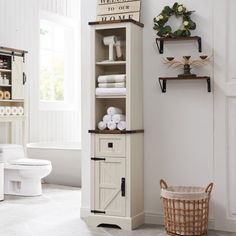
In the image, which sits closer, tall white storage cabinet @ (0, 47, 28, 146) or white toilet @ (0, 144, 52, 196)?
white toilet @ (0, 144, 52, 196)

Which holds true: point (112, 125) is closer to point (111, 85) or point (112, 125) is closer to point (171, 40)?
point (111, 85)

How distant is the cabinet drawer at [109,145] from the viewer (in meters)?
4.09

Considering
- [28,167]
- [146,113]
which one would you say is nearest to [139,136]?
[146,113]

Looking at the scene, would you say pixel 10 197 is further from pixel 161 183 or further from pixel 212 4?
pixel 212 4

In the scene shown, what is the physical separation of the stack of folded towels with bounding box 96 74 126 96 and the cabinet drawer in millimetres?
360

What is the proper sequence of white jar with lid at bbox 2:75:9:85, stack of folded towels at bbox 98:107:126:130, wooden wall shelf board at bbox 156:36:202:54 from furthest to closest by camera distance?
white jar with lid at bbox 2:75:9:85 < stack of folded towels at bbox 98:107:126:130 < wooden wall shelf board at bbox 156:36:202:54

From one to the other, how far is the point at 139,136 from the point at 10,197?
207 centimetres

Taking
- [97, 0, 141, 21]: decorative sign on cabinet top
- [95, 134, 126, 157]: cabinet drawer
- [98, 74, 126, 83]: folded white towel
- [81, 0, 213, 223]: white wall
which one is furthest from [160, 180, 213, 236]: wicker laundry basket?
[97, 0, 141, 21]: decorative sign on cabinet top

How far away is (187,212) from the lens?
377 cm

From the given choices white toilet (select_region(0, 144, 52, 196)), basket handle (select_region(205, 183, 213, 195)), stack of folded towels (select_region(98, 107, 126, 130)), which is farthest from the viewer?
white toilet (select_region(0, 144, 52, 196))

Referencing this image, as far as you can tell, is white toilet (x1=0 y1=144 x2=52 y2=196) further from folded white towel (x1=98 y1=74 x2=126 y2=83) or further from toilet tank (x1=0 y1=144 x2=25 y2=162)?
folded white towel (x1=98 y1=74 x2=126 y2=83)

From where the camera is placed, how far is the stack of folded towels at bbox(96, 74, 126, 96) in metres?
4.12

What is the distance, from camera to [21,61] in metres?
6.32

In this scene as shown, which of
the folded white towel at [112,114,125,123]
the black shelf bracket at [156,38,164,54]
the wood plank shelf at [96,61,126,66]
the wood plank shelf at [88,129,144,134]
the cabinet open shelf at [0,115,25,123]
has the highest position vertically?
the black shelf bracket at [156,38,164,54]
